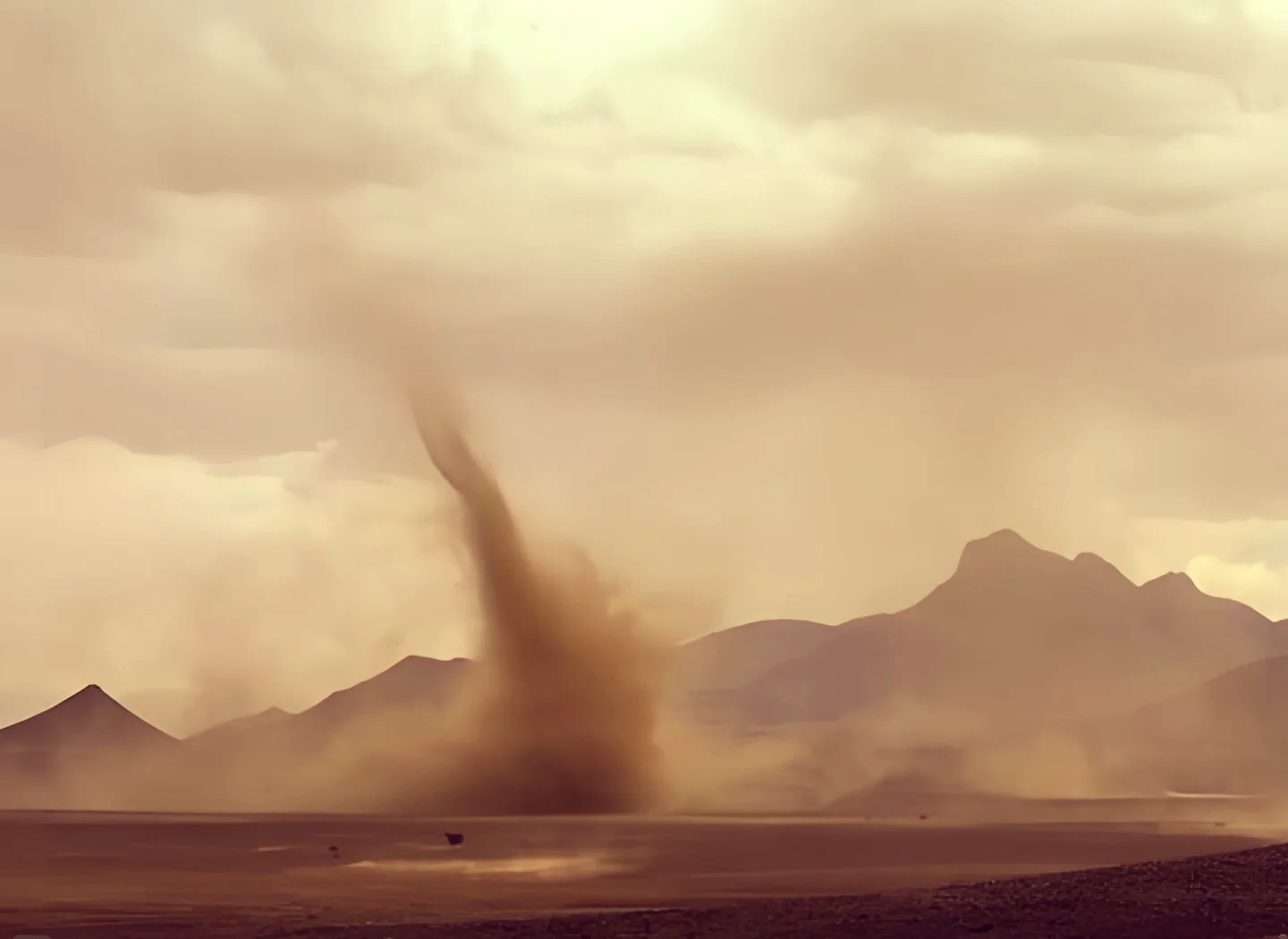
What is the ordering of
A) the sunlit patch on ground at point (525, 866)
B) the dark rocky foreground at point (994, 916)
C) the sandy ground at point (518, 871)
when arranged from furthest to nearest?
the sunlit patch on ground at point (525, 866) → the sandy ground at point (518, 871) → the dark rocky foreground at point (994, 916)

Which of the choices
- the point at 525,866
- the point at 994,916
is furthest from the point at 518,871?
the point at 994,916

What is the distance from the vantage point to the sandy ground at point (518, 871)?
35438mm

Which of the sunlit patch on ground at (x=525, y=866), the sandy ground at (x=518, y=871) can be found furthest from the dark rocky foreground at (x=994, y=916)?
the sunlit patch on ground at (x=525, y=866)

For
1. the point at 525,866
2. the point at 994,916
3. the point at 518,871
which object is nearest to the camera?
the point at 994,916

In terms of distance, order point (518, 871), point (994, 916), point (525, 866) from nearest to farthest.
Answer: point (994, 916), point (518, 871), point (525, 866)

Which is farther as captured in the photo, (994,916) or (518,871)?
(518,871)

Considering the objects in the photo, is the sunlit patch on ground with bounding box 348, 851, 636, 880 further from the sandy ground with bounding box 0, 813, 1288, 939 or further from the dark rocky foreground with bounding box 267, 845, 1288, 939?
the dark rocky foreground with bounding box 267, 845, 1288, 939

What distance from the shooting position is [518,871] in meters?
49.2

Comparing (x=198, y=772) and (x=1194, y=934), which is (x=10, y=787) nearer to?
(x=198, y=772)

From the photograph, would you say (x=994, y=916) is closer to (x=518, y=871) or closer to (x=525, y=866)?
(x=518, y=871)

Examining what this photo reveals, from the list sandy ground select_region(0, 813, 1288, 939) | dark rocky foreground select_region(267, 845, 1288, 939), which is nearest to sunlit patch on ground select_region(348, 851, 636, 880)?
sandy ground select_region(0, 813, 1288, 939)

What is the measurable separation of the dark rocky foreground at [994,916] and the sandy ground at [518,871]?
0.14 meters

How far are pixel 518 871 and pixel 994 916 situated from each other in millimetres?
18960

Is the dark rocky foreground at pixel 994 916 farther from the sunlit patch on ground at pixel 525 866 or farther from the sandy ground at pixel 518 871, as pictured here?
the sunlit patch on ground at pixel 525 866
